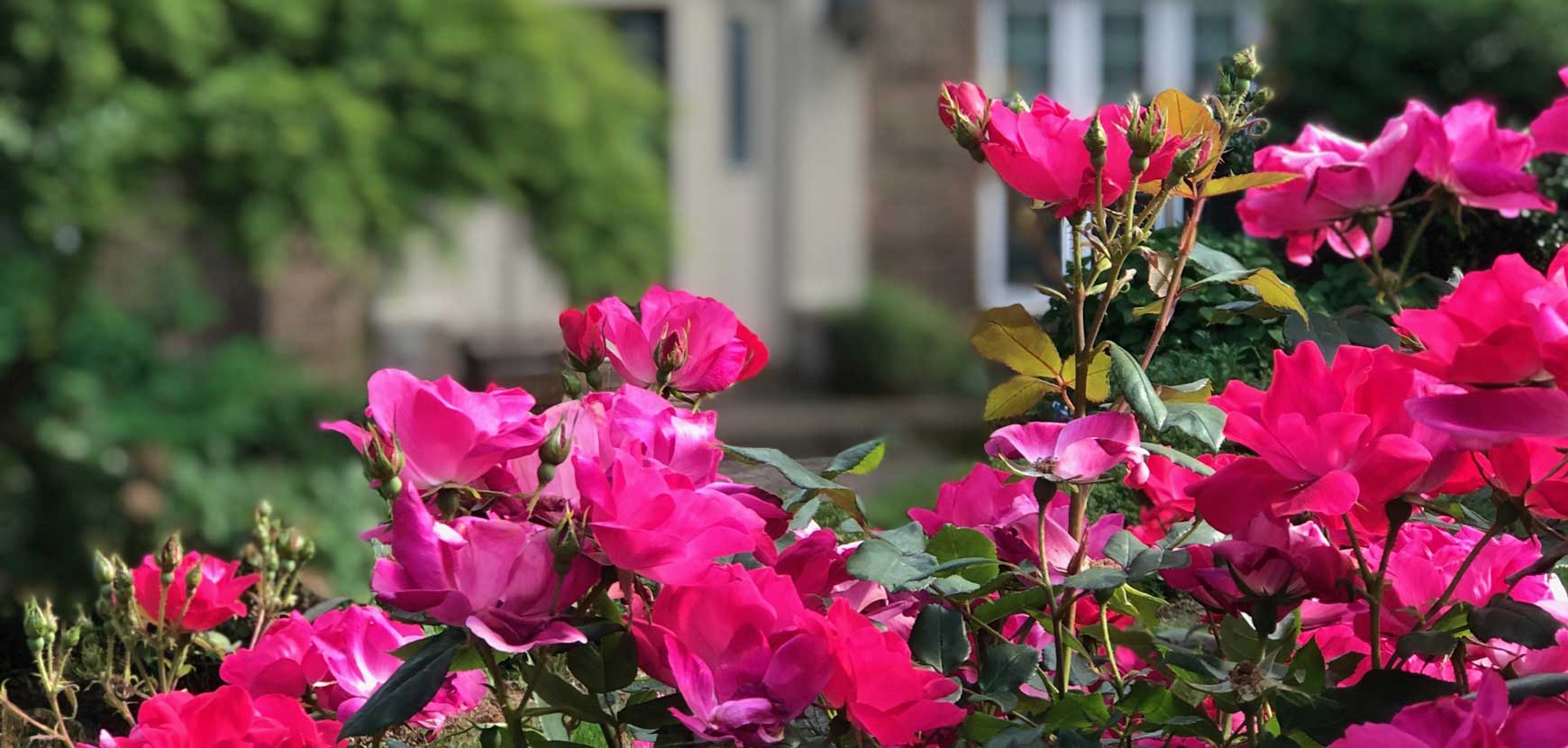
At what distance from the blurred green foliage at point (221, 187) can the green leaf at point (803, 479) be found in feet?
13.9

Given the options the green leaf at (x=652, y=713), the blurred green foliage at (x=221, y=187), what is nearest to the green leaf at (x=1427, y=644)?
the green leaf at (x=652, y=713)

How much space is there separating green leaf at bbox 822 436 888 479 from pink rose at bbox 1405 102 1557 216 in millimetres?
503

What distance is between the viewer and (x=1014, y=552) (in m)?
0.94

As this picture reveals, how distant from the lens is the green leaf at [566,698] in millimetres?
795

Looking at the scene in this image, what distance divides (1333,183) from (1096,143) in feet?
1.32

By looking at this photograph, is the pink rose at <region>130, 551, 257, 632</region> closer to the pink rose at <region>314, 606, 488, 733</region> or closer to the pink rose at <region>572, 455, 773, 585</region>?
the pink rose at <region>314, 606, 488, 733</region>

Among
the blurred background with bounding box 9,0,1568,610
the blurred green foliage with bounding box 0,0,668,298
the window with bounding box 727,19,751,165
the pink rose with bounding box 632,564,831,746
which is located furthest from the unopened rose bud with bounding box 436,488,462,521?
the window with bounding box 727,19,751,165

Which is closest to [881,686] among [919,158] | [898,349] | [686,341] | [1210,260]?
[686,341]

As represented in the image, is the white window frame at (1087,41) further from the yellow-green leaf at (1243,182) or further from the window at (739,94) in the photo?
the yellow-green leaf at (1243,182)

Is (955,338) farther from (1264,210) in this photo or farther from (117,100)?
(1264,210)

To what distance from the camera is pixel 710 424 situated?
0.88 m

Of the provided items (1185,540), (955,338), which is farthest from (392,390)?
(955,338)

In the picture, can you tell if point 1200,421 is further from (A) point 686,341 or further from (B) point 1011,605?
(A) point 686,341

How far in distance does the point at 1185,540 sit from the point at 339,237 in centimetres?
494
